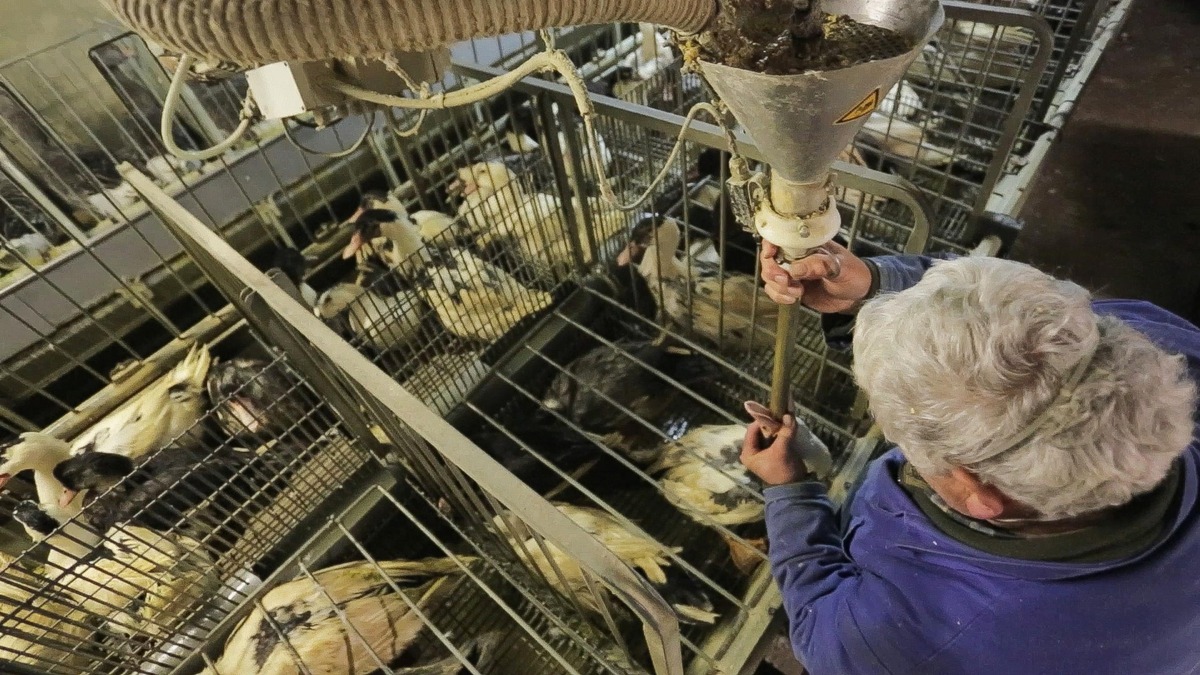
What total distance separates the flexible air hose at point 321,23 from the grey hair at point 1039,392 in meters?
0.45

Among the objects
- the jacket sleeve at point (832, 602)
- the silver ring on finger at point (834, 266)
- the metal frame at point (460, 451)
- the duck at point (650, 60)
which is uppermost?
the metal frame at point (460, 451)

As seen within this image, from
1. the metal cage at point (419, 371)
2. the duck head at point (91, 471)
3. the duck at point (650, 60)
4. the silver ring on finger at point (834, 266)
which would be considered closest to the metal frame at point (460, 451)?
the metal cage at point (419, 371)

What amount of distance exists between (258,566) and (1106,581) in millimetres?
1592

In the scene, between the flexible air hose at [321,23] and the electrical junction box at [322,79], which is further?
the electrical junction box at [322,79]

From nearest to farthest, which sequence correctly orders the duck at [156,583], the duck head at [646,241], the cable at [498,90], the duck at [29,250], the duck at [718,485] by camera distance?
the cable at [498,90]
the duck at [156,583]
the duck at [718,485]
the duck head at [646,241]
the duck at [29,250]

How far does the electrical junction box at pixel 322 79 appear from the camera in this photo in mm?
804

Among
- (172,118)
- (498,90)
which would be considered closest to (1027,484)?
(498,90)

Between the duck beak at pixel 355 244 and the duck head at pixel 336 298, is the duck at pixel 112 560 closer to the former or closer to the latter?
the duck head at pixel 336 298

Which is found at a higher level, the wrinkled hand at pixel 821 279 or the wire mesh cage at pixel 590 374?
the wrinkled hand at pixel 821 279

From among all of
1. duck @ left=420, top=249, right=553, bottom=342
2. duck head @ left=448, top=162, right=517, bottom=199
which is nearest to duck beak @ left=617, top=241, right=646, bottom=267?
duck @ left=420, top=249, right=553, bottom=342

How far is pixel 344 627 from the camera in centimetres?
133

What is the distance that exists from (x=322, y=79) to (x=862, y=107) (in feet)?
2.24

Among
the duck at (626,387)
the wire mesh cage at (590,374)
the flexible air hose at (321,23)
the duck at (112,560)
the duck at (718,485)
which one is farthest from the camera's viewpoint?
the duck at (626,387)

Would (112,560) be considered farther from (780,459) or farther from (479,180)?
(479,180)
